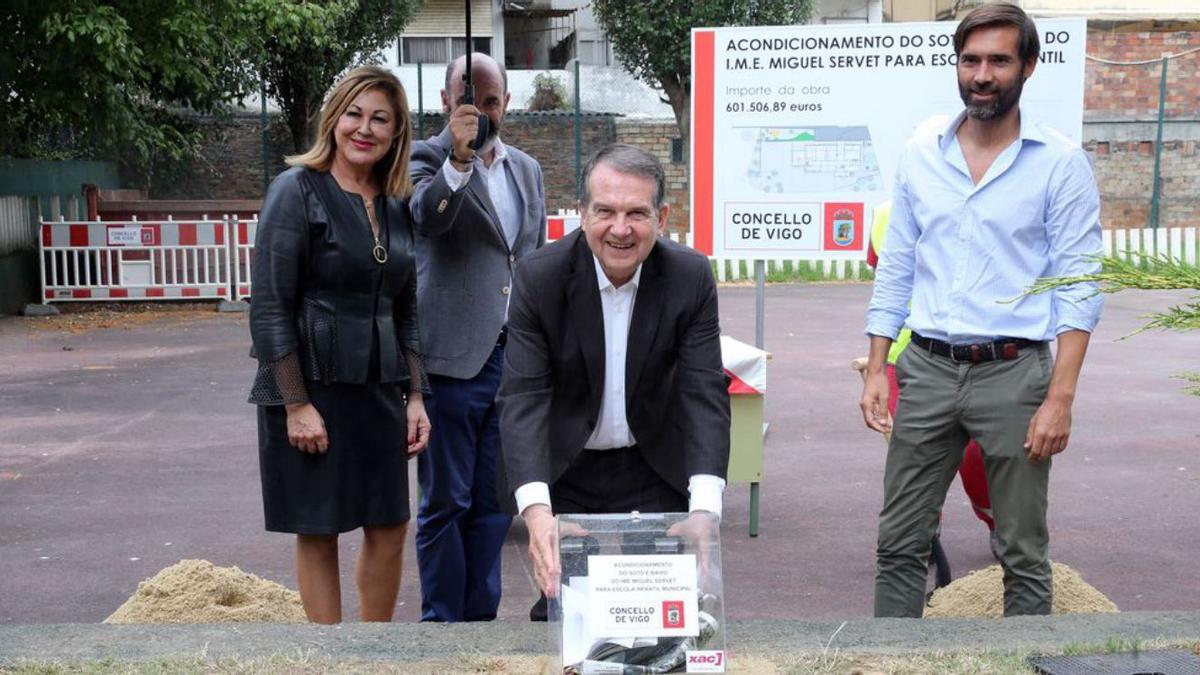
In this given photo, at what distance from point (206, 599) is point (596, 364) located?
2.22m

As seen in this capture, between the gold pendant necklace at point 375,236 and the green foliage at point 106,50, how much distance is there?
12041 mm

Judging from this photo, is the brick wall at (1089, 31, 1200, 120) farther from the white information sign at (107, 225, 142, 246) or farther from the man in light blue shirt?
the man in light blue shirt

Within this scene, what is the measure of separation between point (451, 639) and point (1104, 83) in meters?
27.6

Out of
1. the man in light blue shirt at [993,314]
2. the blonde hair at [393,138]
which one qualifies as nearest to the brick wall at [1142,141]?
the man in light blue shirt at [993,314]

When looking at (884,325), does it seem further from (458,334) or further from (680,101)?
(680,101)

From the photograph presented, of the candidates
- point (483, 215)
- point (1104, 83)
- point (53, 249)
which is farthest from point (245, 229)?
point (1104, 83)

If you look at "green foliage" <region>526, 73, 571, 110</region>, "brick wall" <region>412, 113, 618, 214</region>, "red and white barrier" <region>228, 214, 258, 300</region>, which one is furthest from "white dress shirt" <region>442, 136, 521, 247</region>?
"green foliage" <region>526, 73, 571, 110</region>

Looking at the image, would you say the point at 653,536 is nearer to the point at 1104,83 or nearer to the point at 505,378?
the point at 505,378

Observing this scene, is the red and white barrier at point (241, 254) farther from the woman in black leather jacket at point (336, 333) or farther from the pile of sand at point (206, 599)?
the woman in black leather jacket at point (336, 333)

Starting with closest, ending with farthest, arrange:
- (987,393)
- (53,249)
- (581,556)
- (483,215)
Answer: (581,556) < (987,393) < (483,215) < (53,249)

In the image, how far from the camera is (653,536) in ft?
11.7

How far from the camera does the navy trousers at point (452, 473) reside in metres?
5.16

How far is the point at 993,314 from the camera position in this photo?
4.33 m

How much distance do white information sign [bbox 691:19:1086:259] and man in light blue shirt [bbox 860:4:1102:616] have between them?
10.8ft
